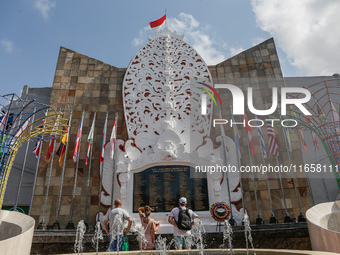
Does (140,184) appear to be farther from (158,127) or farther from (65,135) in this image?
(65,135)

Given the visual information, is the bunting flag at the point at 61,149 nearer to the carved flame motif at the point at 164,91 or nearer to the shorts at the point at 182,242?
the carved flame motif at the point at 164,91

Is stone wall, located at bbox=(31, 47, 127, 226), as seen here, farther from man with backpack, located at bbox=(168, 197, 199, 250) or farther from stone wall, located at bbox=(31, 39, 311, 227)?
man with backpack, located at bbox=(168, 197, 199, 250)

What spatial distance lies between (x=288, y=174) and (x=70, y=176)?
7653mm

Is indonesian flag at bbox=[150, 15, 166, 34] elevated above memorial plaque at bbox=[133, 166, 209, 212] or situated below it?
above

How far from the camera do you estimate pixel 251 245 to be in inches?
276

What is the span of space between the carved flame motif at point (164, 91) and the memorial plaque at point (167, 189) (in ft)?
3.24

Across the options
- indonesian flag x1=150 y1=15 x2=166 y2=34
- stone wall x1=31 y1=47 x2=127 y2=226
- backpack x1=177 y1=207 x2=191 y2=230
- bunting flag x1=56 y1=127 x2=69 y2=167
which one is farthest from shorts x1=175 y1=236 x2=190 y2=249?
indonesian flag x1=150 y1=15 x2=166 y2=34

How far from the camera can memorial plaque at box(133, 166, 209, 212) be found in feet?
29.7

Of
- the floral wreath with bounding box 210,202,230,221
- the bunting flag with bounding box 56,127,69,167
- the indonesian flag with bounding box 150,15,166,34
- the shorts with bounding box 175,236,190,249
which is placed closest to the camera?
the shorts with bounding box 175,236,190,249

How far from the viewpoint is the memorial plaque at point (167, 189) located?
29.7 feet

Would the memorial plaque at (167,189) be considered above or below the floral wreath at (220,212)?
above

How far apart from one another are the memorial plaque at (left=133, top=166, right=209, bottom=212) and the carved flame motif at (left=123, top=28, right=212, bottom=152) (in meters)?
0.99

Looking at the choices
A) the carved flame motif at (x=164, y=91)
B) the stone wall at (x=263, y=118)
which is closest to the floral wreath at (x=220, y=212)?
the stone wall at (x=263, y=118)

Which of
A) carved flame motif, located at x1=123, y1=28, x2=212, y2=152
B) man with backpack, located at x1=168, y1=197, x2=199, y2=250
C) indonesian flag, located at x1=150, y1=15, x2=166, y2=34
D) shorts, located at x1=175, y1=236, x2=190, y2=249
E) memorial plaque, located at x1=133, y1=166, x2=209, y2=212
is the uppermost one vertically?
indonesian flag, located at x1=150, y1=15, x2=166, y2=34
